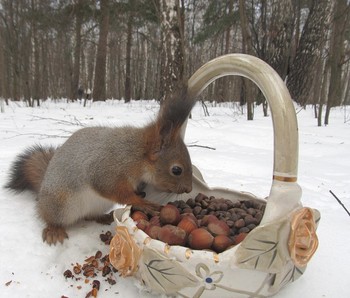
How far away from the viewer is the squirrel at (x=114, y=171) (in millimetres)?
1085

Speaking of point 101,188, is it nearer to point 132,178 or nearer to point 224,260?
point 132,178

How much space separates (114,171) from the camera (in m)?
1.10

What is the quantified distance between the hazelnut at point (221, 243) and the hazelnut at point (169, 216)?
151 mm

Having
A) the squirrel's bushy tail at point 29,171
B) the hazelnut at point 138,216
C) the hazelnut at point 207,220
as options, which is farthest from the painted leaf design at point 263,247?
the squirrel's bushy tail at point 29,171

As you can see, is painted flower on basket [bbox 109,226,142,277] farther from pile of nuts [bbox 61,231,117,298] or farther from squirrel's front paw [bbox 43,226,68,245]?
squirrel's front paw [bbox 43,226,68,245]

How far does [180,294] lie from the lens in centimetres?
77

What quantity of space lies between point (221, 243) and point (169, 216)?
18 cm

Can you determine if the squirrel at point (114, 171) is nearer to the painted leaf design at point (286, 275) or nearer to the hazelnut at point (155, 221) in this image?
the hazelnut at point (155, 221)

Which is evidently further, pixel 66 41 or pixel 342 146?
pixel 66 41

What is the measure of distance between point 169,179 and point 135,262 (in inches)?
14.5

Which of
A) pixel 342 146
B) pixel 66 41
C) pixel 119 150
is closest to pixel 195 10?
pixel 66 41

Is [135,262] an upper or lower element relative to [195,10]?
lower

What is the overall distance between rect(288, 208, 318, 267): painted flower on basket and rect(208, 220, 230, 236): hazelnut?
20cm

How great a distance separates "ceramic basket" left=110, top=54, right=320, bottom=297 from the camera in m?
0.71
